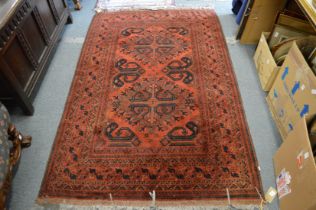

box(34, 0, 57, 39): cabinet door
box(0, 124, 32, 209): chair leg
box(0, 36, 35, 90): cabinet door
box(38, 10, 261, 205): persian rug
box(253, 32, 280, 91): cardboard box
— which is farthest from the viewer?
box(34, 0, 57, 39): cabinet door

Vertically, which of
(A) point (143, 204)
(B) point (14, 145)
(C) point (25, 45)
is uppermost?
(C) point (25, 45)

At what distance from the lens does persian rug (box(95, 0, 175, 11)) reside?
266 centimetres

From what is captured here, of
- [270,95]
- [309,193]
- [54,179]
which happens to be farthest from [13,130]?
[270,95]

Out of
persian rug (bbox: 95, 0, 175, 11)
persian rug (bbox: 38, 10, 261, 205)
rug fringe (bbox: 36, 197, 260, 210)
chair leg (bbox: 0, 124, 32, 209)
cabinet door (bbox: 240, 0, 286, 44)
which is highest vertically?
cabinet door (bbox: 240, 0, 286, 44)

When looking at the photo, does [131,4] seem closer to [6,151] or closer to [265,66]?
[265,66]

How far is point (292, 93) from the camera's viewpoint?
140cm

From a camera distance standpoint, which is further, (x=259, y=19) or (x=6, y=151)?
(x=259, y=19)

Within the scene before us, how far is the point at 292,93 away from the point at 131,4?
6.78 ft

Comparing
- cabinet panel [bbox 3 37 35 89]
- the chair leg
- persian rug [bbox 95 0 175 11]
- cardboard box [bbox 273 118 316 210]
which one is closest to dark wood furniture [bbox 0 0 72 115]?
cabinet panel [bbox 3 37 35 89]

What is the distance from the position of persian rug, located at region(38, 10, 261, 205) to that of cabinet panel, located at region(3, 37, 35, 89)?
34 centimetres

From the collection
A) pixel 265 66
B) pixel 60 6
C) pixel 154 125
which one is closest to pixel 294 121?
pixel 265 66

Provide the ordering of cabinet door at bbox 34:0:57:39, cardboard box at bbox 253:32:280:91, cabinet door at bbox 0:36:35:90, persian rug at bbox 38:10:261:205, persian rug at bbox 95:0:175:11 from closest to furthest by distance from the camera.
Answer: persian rug at bbox 38:10:261:205, cabinet door at bbox 0:36:35:90, cardboard box at bbox 253:32:280:91, cabinet door at bbox 34:0:57:39, persian rug at bbox 95:0:175:11

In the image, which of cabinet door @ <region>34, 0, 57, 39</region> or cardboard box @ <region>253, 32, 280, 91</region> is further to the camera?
cabinet door @ <region>34, 0, 57, 39</region>

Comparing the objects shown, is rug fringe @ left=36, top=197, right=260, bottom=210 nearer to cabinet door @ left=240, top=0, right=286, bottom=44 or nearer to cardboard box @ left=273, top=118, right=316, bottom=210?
cardboard box @ left=273, top=118, right=316, bottom=210
